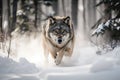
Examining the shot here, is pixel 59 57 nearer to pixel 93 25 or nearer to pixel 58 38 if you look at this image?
pixel 58 38

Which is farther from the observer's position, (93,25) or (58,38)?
(93,25)

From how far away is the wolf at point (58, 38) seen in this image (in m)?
8.92

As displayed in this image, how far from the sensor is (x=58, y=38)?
888 cm

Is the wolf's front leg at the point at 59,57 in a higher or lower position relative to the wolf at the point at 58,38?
lower

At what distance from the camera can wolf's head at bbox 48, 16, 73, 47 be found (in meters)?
8.91

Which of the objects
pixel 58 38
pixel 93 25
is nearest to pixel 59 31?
pixel 58 38

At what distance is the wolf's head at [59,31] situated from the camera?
351 inches

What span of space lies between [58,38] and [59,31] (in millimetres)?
246

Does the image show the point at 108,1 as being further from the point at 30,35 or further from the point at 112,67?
the point at 30,35

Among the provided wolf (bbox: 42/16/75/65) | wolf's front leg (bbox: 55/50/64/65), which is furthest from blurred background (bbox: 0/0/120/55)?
wolf's front leg (bbox: 55/50/64/65)

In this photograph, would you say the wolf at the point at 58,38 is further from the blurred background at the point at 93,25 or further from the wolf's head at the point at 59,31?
the blurred background at the point at 93,25

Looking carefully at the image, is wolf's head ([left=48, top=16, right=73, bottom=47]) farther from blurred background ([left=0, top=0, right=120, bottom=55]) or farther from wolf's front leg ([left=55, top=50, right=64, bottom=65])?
blurred background ([left=0, top=0, right=120, bottom=55])

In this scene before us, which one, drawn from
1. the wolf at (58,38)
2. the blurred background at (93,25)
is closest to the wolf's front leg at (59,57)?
the wolf at (58,38)

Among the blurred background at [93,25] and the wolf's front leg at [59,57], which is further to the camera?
the blurred background at [93,25]
